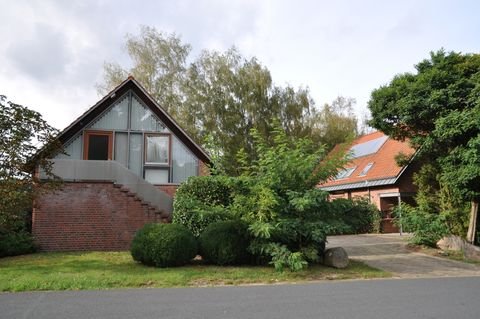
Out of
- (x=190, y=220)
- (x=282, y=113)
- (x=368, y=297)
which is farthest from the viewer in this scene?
(x=282, y=113)

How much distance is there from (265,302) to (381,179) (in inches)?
708

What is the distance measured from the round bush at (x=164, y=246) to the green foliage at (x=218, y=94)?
55.2 feet

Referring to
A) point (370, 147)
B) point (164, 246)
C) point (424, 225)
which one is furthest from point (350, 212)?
point (370, 147)

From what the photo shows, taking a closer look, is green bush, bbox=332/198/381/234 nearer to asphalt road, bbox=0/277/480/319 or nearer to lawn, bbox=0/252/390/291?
lawn, bbox=0/252/390/291

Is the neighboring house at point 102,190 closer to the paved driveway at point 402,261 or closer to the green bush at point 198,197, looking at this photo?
the green bush at point 198,197

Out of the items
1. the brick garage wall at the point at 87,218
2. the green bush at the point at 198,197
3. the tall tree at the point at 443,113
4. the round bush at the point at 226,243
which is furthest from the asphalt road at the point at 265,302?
the brick garage wall at the point at 87,218

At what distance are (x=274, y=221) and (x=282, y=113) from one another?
2002 cm

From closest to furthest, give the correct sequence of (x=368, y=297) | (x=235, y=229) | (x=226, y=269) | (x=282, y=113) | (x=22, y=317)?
(x=22, y=317)
(x=368, y=297)
(x=226, y=269)
(x=235, y=229)
(x=282, y=113)

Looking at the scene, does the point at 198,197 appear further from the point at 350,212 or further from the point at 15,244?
the point at 15,244

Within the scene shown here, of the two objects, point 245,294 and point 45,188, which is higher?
point 45,188

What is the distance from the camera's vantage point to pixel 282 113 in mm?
31031

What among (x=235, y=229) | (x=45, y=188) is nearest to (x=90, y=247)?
(x=45, y=188)

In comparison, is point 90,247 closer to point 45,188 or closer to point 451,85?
point 45,188

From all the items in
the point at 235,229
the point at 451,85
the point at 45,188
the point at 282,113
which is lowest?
the point at 235,229
